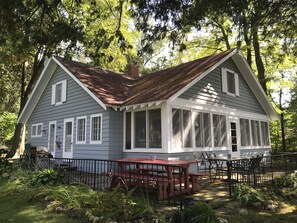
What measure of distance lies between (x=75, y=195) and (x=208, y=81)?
895 centimetres

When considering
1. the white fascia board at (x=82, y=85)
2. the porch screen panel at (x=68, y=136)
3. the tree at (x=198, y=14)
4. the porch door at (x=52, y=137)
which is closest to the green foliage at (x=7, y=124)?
the porch door at (x=52, y=137)

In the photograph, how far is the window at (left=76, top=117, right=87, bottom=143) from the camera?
1365cm

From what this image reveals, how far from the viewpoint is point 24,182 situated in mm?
8477

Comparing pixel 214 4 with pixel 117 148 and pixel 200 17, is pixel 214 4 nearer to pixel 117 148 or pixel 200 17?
pixel 200 17

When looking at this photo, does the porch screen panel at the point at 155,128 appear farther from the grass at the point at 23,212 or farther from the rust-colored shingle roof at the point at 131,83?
the grass at the point at 23,212

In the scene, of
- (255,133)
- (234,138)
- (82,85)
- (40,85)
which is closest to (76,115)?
(82,85)

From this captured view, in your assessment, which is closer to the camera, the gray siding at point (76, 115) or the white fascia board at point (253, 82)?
the gray siding at point (76, 115)

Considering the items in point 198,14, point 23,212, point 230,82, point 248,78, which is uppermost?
point 248,78

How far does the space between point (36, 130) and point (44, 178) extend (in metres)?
10.8

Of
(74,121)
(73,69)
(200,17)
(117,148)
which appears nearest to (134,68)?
(73,69)

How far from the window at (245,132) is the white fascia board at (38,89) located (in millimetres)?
11982

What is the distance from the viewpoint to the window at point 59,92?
15.5 metres

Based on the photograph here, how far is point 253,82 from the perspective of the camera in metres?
16.5

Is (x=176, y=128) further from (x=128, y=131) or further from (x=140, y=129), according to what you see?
(x=128, y=131)
